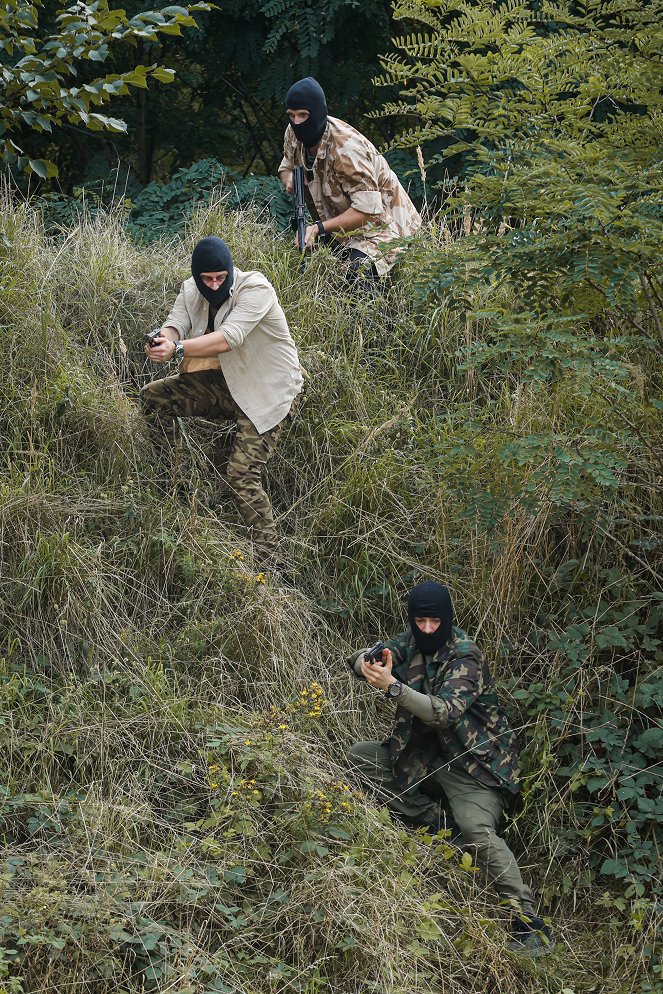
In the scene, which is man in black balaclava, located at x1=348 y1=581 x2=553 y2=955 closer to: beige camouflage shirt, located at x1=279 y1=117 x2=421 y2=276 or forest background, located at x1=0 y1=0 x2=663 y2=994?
forest background, located at x1=0 y1=0 x2=663 y2=994

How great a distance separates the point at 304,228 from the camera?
728 centimetres

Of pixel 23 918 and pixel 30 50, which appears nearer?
pixel 23 918

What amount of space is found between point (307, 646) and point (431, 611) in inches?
30.1

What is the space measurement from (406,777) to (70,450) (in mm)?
2407

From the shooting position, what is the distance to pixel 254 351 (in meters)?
6.06

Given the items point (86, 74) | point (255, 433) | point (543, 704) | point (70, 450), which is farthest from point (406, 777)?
point (86, 74)

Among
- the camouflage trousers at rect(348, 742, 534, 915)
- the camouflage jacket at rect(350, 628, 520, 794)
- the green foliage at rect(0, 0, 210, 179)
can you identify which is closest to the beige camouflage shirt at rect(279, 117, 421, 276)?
the green foliage at rect(0, 0, 210, 179)

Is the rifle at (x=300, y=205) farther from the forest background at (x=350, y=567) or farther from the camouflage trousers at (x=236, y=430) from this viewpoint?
the camouflage trousers at (x=236, y=430)

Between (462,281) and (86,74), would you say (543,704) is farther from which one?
(86,74)

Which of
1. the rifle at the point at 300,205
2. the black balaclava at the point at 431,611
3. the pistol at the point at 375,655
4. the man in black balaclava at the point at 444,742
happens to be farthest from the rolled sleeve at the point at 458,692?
the rifle at the point at 300,205

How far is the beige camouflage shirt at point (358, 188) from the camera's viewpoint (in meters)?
7.07

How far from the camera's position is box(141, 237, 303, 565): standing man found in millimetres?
5934

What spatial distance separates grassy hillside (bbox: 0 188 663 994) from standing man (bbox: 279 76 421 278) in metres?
0.22

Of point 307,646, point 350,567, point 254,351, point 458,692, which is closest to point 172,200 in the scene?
point 254,351
